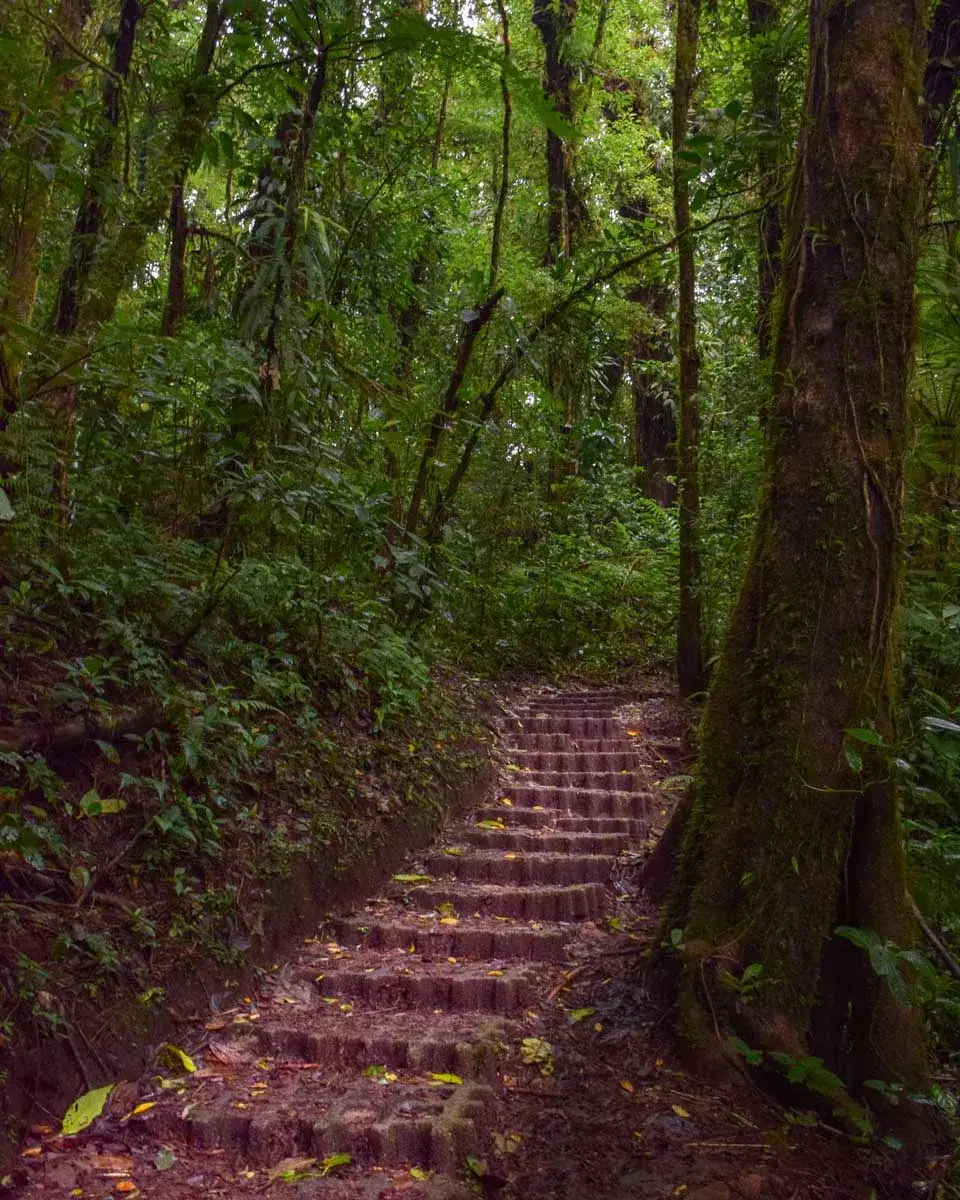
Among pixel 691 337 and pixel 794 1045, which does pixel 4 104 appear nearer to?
pixel 794 1045

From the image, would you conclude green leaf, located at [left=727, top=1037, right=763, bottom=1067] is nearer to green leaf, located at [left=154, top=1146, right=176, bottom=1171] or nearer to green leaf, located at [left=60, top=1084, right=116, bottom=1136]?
green leaf, located at [left=154, top=1146, right=176, bottom=1171]

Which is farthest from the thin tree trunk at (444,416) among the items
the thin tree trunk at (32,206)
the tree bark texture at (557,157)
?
the tree bark texture at (557,157)

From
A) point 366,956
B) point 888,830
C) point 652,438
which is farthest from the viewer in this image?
point 652,438

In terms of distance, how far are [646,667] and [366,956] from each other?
273 inches

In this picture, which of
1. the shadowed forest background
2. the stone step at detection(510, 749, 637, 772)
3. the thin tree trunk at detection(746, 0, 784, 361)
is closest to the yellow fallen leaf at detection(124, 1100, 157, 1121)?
the shadowed forest background

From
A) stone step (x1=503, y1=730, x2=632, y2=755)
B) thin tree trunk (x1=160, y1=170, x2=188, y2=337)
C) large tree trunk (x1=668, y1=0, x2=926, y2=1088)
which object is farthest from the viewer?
stone step (x1=503, y1=730, x2=632, y2=755)

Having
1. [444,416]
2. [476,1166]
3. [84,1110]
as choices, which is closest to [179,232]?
[444,416]

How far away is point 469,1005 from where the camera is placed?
4219 millimetres

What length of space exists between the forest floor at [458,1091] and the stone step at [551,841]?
415 millimetres

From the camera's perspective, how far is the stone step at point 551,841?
5.92 meters

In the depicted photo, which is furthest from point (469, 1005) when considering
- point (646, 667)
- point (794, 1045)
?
point (646, 667)

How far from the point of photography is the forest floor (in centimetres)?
296

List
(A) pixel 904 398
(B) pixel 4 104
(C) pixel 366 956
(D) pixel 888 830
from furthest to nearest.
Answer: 1. (C) pixel 366 956
2. (B) pixel 4 104
3. (A) pixel 904 398
4. (D) pixel 888 830

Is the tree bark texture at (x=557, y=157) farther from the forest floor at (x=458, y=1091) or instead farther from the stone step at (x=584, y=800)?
the forest floor at (x=458, y=1091)
